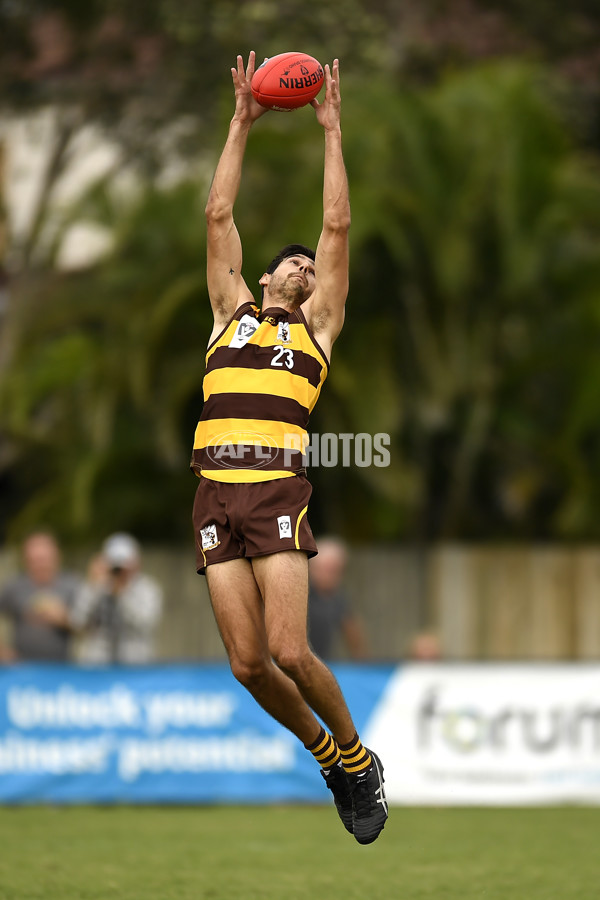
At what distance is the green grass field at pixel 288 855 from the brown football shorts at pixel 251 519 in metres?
2.14

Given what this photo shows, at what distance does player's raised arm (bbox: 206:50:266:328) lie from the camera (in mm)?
7613

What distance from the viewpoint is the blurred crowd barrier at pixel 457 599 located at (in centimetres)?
1714

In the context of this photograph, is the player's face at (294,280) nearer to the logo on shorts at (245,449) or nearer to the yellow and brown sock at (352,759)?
the logo on shorts at (245,449)

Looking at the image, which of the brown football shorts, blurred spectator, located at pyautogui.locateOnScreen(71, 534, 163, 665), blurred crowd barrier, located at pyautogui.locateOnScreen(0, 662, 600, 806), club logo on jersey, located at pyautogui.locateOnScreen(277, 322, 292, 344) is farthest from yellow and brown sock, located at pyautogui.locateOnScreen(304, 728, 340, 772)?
blurred spectator, located at pyautogui.locateOnScreen(71, 534, 163, 665)

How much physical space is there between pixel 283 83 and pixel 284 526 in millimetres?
2308

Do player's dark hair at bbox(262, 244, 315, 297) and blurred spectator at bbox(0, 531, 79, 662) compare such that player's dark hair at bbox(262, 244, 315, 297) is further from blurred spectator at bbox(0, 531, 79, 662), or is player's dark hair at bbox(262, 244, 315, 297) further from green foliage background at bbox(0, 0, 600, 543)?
green foliage background at bbox(0, 0, 600, 543)

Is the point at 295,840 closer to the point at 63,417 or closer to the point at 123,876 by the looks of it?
the point at 123,876

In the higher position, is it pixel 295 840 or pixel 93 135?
pixel 93 135

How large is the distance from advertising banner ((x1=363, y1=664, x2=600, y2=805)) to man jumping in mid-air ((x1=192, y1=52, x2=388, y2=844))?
519 centimetres

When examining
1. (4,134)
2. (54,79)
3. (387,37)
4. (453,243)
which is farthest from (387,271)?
(4,134)

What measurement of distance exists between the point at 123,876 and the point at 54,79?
49.2 ft

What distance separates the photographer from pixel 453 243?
55.0ft

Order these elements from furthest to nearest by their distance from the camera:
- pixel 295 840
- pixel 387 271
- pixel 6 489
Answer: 1. pixel 6 489
2. pixel 387 271
3. pixel 295 840

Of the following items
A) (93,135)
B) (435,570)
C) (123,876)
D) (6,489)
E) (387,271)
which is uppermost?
(93,135)
